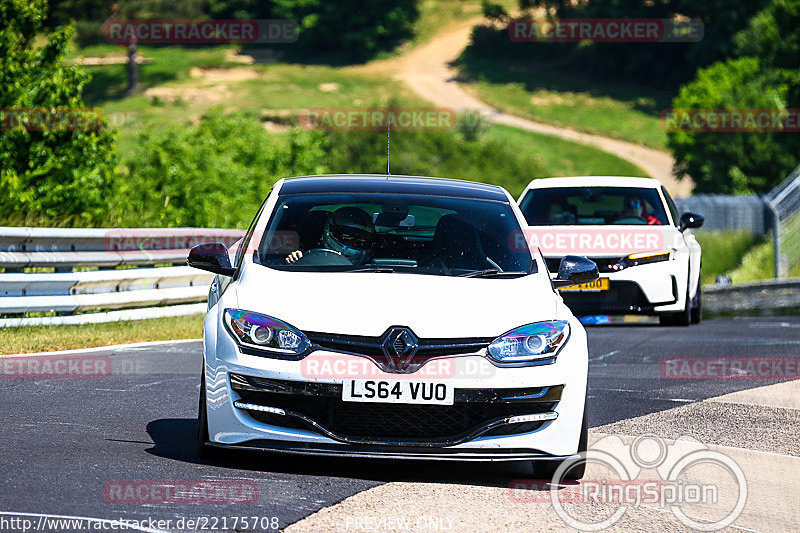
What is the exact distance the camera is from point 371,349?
18.6ft

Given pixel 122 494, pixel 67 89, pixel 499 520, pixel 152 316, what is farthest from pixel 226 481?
pixel 67 89

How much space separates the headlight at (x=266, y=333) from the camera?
225 inches

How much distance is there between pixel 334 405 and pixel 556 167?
265ft

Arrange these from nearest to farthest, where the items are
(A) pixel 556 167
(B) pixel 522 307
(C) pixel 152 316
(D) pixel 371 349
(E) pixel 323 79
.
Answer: (D) pixel 371 349 < (B) pixel 522 307 < (C) pixel 152 316 < (A) pixel 556 167 < (E) pixel 323 79

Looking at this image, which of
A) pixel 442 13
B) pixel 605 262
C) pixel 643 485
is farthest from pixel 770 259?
pixel 442 13

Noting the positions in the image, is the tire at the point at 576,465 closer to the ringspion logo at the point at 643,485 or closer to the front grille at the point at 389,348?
the ringspion logo at the point at 643,485

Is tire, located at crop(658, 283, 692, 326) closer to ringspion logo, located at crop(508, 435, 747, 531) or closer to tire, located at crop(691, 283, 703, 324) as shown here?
tire, located at crop(691, 283, 703, 324)

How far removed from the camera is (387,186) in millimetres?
7352

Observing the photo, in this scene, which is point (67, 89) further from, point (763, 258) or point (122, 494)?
point (763, 258)

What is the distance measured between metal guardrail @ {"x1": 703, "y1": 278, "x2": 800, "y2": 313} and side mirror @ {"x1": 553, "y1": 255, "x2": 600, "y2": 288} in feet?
48.7

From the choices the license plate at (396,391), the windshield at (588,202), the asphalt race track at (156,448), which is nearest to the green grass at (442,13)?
the windshield at (588,202)

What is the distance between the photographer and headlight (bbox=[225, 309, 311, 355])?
18.8 feet

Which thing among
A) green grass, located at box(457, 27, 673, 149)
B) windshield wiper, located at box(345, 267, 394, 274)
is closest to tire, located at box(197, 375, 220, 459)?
windshield wiper, located at box(345, 267, 394, 274)

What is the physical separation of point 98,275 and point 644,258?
227 inches
